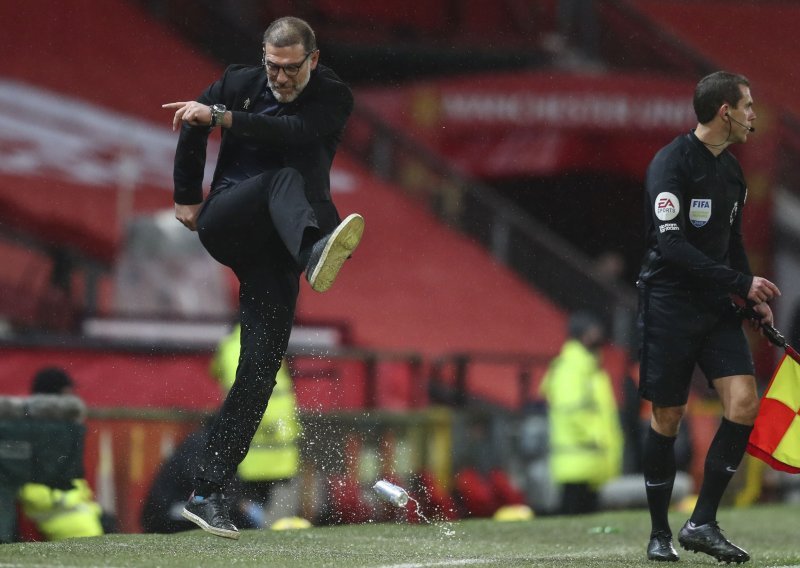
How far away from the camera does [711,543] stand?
6398 millimetres

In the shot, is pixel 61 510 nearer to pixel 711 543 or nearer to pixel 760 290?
pixel 711 543

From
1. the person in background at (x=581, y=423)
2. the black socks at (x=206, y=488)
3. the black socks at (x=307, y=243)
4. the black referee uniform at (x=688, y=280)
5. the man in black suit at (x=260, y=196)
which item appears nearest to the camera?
the black socks at (x=307, y=243)

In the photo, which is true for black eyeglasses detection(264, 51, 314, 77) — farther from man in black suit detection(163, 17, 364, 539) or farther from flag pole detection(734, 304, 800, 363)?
flag pole detection(734, 304, 800, 363)

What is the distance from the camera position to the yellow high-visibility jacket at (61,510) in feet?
24.0

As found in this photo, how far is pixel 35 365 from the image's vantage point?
11.2 metres

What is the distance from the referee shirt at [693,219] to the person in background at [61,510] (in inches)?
110

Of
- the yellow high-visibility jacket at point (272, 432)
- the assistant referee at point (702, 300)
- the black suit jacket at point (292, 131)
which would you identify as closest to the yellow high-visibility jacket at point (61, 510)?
the black suit jacket at point (292, 131)

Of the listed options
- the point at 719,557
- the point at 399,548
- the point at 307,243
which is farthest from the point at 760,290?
the point at 399,548

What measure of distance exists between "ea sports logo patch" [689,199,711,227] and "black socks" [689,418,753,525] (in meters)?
0.80

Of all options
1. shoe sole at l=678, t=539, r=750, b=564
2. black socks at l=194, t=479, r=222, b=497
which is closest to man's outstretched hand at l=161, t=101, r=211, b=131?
black socks at l=194, t=479, r=222, b=497

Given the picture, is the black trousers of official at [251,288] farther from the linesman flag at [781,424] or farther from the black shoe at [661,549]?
the linesman flag at [781,424]

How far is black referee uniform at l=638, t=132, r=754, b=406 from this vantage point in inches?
252

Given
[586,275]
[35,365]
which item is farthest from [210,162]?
[35,365]

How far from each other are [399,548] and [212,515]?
107 centimetres
